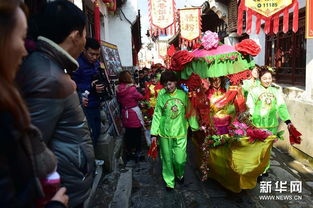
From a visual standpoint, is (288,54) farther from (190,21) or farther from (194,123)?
(190,21)

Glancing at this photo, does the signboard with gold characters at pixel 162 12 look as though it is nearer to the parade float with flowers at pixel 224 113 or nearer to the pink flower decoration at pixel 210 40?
the parade float with flowers at pixel 224 113

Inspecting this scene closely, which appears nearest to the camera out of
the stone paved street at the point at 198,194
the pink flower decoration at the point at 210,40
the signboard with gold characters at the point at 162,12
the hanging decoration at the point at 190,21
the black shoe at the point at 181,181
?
the stone paved street at the point at 198,194

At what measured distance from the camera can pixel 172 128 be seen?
4.46 m

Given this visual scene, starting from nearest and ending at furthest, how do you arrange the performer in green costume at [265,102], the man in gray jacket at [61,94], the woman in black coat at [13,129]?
the woman in black coat at [13,129]
the man in gray jacket at [61,94]
the performer in green costume at [265,102]

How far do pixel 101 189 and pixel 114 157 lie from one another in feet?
3.66

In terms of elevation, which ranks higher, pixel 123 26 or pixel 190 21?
pixel 190 21

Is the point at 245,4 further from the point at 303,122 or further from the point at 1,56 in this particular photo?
the point at 1,56

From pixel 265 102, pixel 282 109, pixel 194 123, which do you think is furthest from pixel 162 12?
pixel 194 123

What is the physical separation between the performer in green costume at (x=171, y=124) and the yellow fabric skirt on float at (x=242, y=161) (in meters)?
0.65

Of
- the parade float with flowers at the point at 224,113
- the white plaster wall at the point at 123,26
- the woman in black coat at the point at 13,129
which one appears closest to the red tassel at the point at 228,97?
the parade float with flowers at the point at 224,113

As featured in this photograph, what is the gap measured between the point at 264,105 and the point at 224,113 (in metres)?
0.86

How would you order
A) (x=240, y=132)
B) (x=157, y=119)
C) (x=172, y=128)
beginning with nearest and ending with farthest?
(x=240, y=132) < (x=172, y=128) < (x=157, y=119)

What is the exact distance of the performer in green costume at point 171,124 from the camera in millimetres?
4449

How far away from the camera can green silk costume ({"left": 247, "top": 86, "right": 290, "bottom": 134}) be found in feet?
16.3
